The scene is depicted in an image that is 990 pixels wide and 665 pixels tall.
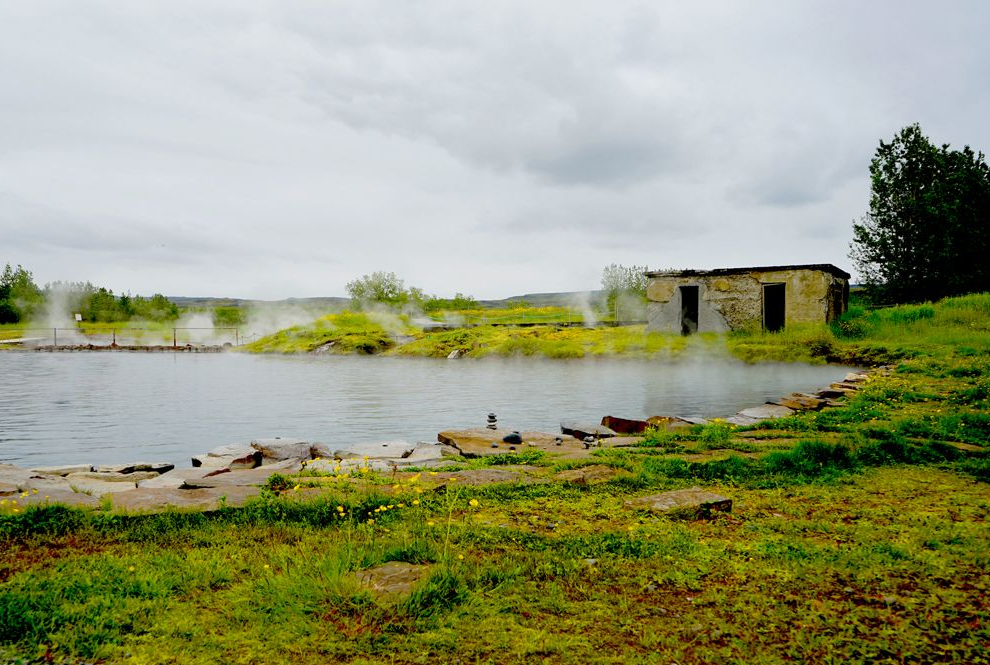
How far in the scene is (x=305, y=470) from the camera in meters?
Result: 5.35

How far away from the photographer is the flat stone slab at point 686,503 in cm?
392

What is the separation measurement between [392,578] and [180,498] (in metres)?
2.11

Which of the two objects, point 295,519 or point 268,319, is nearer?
point 295,519

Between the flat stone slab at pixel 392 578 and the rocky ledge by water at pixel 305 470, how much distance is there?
1.52 meters

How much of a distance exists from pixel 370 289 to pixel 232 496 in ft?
157

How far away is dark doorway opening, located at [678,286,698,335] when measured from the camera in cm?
2350

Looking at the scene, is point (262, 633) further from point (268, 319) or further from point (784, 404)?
point (268, 319)

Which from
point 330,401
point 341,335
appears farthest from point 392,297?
point 330,401

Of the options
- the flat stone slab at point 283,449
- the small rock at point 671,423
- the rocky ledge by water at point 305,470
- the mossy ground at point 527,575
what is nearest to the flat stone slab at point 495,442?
the rocky ledge by water at point 305,470

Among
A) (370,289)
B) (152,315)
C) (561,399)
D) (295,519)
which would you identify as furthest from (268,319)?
(295,519)

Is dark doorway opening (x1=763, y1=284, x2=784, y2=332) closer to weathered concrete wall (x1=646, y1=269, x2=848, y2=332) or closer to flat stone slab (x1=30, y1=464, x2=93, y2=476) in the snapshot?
weathered concrete wall (x1=646, y1=269, x2=848, y2=332)

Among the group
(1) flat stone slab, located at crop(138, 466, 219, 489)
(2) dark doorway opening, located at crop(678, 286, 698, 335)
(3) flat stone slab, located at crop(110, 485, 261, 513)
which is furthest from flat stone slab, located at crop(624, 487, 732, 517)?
(2) dark doorway opening, located at crop(678, 286, 698, 335)

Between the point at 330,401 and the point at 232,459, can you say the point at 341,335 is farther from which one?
the point at 232,459

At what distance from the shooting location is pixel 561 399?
12.3 m
